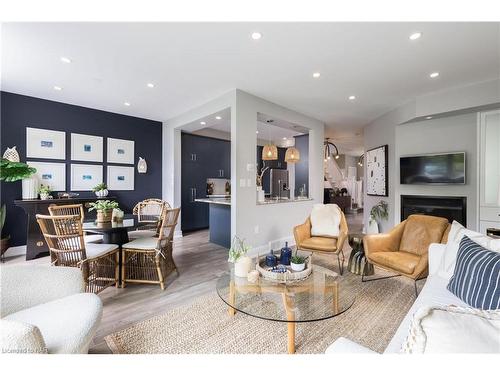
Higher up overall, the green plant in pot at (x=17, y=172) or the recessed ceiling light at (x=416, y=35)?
the recessed ceiling light at (x=416, y=35)

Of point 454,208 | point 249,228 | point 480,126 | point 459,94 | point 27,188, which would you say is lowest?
point 249,228

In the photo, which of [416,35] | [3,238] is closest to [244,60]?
[416,35]

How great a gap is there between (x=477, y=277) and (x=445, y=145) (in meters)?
3.71

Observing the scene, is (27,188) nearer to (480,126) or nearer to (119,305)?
(119,305)

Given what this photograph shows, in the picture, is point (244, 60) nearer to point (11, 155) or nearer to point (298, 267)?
point (298, 267)

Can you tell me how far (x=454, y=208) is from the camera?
160 inches

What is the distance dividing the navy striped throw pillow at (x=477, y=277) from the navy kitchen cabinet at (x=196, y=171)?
5.03 m

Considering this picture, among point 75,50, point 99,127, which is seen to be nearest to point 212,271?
point 75,50

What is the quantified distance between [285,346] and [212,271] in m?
1.72

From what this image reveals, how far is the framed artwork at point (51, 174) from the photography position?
13.3 ft

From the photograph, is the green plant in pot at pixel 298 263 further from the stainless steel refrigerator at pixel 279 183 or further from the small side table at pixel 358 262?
the stainless steel refrigerator at pixel 279 183

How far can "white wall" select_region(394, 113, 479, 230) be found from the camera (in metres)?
3.85

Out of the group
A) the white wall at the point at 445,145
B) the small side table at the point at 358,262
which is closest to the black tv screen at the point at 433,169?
the white wall at the point at 445,145

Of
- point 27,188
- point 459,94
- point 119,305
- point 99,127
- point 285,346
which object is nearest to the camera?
point 285,346
